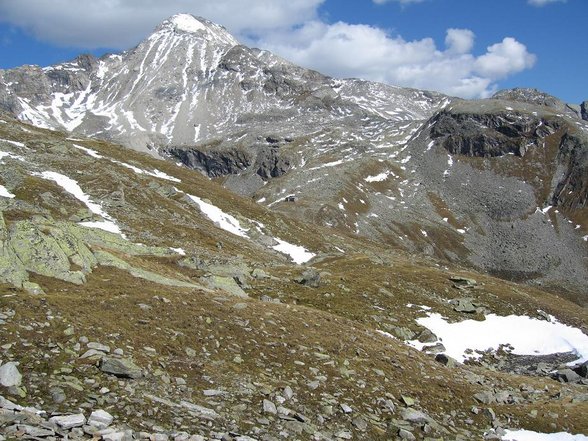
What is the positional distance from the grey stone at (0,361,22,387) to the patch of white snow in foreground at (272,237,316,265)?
191ft

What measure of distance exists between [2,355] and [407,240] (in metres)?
193

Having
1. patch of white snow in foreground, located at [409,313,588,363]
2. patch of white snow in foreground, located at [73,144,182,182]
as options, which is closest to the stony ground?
patch of white snow in foreground, located at [409,313,588,363]

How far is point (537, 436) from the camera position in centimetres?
1962

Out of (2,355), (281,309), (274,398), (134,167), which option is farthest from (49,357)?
(134,167)

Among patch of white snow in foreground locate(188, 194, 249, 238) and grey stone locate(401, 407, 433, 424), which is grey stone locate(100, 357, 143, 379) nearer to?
grey stone locate(401, 407, 433, 424)

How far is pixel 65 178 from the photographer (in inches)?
2608

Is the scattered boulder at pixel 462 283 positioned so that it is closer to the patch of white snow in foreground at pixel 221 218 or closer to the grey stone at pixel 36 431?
the patch of white snow in foreground at pixel 221 218

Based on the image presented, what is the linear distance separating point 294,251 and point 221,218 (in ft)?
42.6

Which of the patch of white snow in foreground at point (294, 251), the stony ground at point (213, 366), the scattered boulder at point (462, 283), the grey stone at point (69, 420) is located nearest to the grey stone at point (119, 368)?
the stony ground at point (213, 366)

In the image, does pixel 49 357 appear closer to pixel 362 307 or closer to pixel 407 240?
pixel 362 307

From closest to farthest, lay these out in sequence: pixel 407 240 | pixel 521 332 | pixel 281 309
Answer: pixel 281 309, pixel 521 332, pixel 407 240

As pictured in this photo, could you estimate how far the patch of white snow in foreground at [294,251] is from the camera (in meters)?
73.3

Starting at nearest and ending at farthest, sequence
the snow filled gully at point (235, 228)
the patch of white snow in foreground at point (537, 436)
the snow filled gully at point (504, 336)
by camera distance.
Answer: the patch of white snow in foreground at point (537, 436) → the snow filled gully at point (504, 336) → the snow filled gully at point (235, 228)

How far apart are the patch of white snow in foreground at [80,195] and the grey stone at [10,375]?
132 ft
